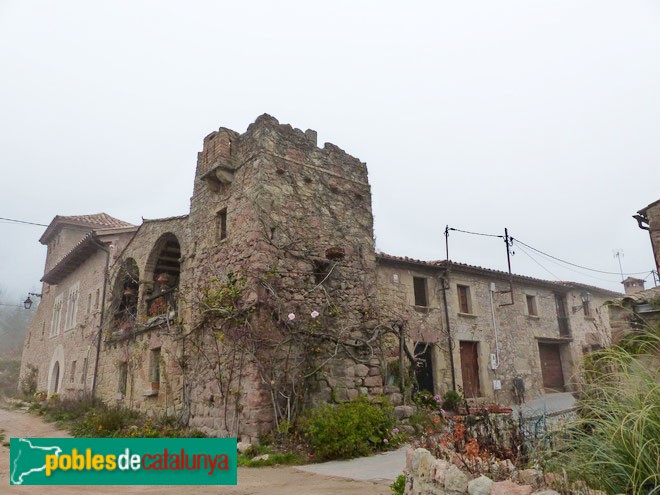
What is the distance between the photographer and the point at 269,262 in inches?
322

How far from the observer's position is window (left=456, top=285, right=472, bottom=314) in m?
15.3

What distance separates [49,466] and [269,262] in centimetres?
427

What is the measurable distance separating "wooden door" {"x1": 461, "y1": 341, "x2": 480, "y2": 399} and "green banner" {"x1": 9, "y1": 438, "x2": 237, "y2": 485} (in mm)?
10476

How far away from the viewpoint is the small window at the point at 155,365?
34.4ft

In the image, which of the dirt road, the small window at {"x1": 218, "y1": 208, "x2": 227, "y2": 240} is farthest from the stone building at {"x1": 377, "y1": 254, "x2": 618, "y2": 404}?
the dirt road

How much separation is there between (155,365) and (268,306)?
438cm

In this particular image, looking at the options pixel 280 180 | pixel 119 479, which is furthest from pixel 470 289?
pixel 119 479

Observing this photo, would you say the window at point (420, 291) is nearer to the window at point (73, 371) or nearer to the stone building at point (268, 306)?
the stone building at point (268, 306)

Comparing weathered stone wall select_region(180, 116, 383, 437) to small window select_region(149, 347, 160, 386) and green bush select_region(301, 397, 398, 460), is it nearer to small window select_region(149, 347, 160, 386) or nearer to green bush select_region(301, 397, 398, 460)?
green bush select_region(301, 397, 398, 460)

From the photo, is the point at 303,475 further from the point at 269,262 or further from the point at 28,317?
the point at 28,317

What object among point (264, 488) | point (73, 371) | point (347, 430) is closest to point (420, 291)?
point (347, 430)

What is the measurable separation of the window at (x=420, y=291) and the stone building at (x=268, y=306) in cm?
4

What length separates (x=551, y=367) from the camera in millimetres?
18188

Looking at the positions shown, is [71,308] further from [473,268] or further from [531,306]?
[531,306]
